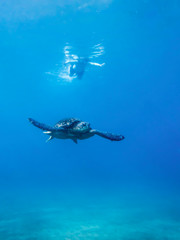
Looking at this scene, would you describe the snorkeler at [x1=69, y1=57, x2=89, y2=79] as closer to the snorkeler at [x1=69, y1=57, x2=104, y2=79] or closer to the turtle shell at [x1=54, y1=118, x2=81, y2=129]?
the snorkeler at [x1=69, y1=57, x2=104, y2=79]

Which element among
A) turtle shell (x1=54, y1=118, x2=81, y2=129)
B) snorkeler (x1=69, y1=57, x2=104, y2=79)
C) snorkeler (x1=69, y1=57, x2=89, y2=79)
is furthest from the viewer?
snorkeler (x1=69, y1=57, x2=89, y2=79)

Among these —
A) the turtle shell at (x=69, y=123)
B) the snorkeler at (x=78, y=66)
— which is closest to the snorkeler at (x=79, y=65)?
the snorkeler at (x=78, y=66)

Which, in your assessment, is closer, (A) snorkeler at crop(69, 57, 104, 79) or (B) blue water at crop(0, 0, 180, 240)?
(B) blue water at crop(0, 0, 180, 240)

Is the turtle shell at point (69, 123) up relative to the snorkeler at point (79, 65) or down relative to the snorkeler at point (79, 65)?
down

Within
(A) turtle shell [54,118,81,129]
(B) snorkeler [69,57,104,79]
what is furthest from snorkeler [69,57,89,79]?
(A) turtle shell [54,118,81,129]

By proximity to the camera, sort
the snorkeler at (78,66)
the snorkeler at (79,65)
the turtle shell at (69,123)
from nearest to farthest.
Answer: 1. the turtle shell at (69,123)
2. the snorkeler at (79,65)
3. the snorkeler at (78,66)

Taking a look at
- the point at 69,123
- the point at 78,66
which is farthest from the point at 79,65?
the point at 69,123

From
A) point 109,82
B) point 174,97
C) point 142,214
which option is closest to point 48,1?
point 142,214

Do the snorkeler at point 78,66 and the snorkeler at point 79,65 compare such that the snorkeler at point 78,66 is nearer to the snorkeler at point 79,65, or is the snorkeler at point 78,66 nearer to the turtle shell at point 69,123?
the snorkeler at point 79,65

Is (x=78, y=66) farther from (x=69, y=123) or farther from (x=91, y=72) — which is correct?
(x=69, y=123)

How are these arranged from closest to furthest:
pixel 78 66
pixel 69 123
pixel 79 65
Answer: pixel 69 123 → pixel 79 65 → pixel 78 66

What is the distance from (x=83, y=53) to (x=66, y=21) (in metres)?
5.70

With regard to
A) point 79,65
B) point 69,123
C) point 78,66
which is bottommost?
point 69,123

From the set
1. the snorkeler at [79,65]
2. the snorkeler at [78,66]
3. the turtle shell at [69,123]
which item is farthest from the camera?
the snorkeler at [78,66]
